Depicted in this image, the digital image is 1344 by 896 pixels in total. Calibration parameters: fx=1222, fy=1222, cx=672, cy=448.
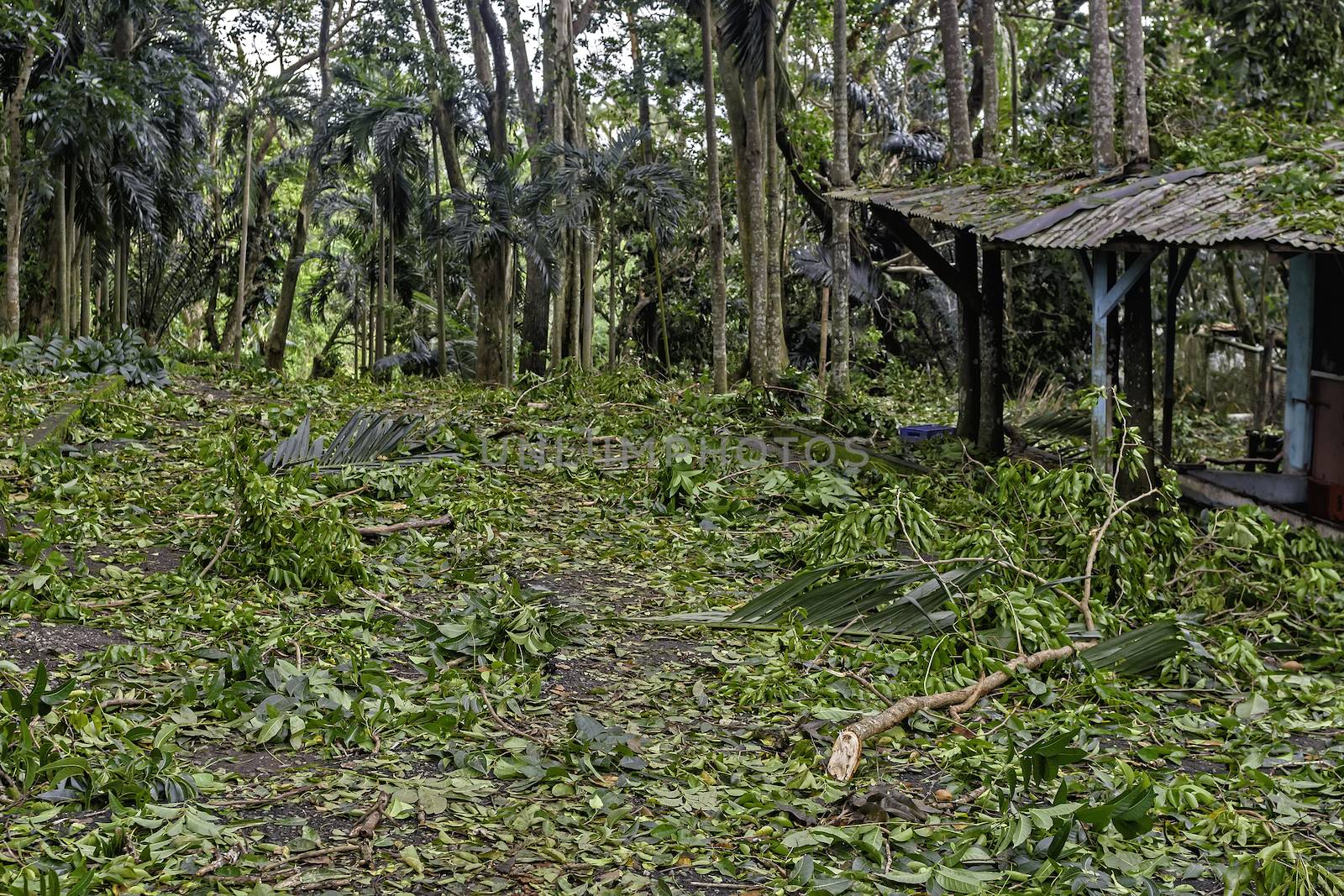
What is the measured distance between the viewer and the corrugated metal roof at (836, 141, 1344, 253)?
6.76 m

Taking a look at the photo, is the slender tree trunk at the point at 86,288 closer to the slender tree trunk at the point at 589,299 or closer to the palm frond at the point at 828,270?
the slender tree trunk at the point at 589,299

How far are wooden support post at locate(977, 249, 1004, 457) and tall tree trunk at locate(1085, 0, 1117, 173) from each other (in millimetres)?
1354

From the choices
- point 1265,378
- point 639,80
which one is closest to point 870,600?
point 1265,378

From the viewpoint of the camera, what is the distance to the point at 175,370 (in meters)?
17.0

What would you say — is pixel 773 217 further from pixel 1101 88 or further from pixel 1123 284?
pixel 1123 284

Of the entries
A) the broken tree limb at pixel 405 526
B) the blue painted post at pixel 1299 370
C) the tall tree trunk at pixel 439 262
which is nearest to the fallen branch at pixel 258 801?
the broken tree limb at pixel 405 526

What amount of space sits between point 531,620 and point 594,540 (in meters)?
2.66

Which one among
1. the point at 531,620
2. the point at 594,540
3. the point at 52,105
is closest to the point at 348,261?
the point at 52,105

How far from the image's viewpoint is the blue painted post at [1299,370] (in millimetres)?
9289

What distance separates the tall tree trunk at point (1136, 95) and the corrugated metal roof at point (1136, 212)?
0.50 metres

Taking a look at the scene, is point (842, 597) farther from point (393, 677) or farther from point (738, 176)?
point (738, 176)

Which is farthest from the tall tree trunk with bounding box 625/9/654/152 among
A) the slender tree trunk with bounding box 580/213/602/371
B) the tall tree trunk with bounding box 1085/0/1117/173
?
the tall tree trunk with bounding box 1085/0/1117/173

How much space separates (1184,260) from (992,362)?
2.15m

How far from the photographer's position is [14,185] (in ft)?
48.4
